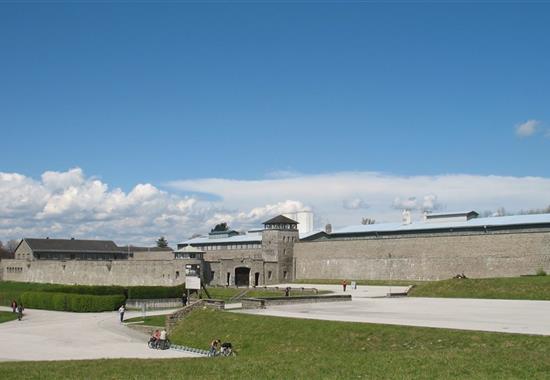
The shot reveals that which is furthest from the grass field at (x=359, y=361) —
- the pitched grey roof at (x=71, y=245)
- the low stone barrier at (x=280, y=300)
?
the pitched grey roof at (x=71, y=245)

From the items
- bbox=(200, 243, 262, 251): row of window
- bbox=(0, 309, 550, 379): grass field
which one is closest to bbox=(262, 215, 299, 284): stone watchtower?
bbox=(200, 243, 262, 251): row of window

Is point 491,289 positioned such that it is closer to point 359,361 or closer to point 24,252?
point 359,361

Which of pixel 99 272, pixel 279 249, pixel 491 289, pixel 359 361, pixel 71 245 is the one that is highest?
pixel 71 245

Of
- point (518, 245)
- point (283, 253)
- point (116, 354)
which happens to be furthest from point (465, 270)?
point (116, 354)

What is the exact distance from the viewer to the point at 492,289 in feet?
148

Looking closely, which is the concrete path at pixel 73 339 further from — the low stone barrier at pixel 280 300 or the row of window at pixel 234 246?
the row of window at pixel 234 246

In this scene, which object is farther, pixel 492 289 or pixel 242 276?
pixel 242 276

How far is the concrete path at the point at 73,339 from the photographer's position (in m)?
25.9

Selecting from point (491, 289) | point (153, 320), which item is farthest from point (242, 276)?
point (491, 289)

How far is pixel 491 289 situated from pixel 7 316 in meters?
34.0

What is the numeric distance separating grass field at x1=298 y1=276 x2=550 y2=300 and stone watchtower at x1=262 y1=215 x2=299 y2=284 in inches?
1221

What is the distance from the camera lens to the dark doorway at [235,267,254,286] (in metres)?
79.1

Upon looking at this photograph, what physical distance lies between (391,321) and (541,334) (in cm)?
709

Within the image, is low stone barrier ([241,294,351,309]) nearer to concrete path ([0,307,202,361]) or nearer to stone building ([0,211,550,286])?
concrete path ([0,307,202,361])
